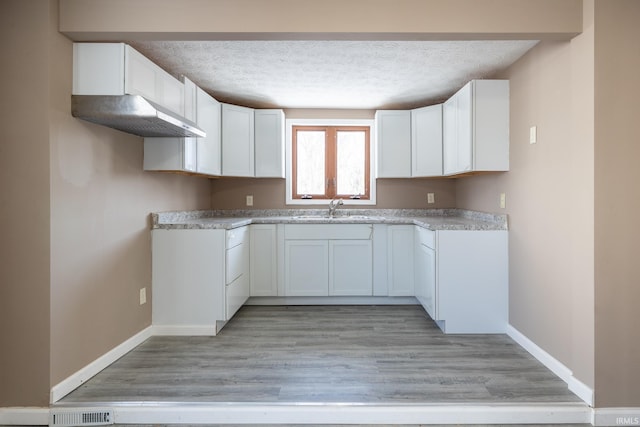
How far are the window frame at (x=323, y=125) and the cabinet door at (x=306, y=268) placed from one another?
757 mm

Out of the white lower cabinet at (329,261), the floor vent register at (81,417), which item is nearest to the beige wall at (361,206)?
the white lower cabinet at (329,261)

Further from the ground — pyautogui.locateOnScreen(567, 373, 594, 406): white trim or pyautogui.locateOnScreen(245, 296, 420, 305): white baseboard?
pyautogui.locateOnScreen(245, 296, 420, 305): white baseboard

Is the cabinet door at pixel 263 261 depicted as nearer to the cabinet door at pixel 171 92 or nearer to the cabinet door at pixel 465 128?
the cabinet door at pixel 171 92

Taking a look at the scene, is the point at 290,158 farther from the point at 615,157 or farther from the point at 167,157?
the point at 615,157

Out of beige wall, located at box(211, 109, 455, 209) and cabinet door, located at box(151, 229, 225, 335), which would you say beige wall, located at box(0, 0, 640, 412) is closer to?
cabinet door, located at box(151, 229, 225, 335)

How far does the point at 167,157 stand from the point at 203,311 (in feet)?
4.30

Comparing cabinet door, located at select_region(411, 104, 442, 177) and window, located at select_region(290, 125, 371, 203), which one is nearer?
cabinet door, located at select_region(411, 104, 442, 177)

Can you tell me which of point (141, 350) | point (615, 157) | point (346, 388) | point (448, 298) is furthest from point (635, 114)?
point (141, 350)

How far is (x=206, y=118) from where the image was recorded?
333 cm

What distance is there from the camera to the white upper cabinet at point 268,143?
3945 millimetres

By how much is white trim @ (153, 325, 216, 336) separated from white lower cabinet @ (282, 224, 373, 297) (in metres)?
0.95

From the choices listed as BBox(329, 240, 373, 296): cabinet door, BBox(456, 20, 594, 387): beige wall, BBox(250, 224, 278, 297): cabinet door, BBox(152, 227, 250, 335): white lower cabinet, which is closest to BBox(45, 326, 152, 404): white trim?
BBox(152, 227, 250, 335): white lower cabinet

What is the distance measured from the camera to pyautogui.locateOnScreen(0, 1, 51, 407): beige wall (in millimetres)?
1874

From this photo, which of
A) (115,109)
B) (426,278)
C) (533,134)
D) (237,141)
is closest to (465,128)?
(533,134)
